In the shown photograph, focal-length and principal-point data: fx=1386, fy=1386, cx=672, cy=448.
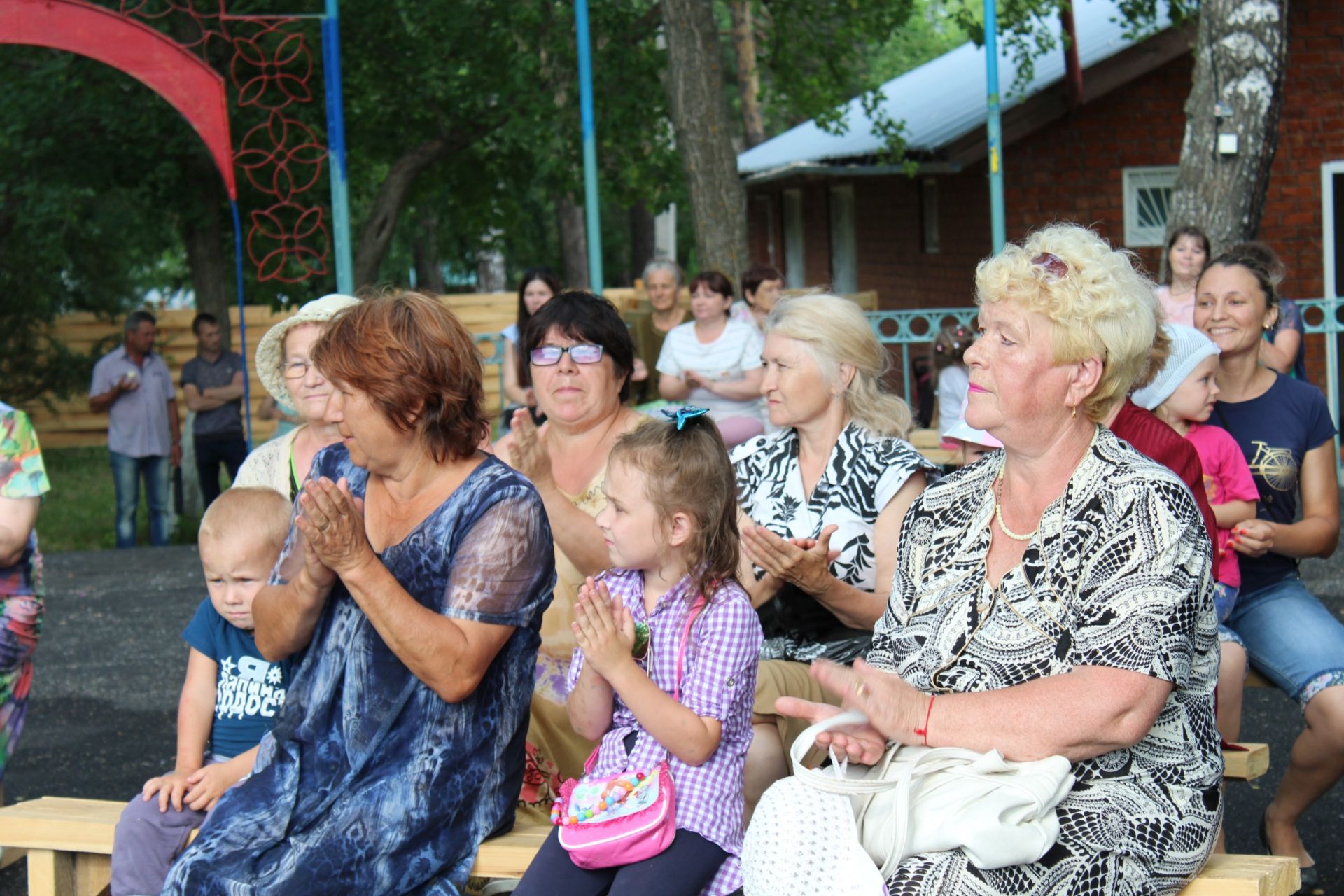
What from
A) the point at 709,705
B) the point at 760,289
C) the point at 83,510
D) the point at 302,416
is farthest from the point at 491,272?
the point at 709,705

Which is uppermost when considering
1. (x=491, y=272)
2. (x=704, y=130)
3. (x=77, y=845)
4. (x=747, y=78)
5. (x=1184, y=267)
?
(x=747, y=78)

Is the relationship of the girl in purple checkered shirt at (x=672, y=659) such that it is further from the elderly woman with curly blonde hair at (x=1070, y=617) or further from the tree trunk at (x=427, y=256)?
the tree trunk at (x=427, y=256)

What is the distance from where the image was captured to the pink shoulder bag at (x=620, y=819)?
2.83 metres

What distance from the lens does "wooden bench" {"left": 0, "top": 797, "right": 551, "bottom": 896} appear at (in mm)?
3430

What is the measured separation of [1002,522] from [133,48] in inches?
247

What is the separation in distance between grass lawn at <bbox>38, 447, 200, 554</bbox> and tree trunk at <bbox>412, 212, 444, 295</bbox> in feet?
26.8

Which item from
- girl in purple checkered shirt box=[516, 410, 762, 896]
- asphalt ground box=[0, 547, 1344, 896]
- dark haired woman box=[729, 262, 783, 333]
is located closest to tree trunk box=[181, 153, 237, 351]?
asphalt ground box=[0, 547, 1344, 896]

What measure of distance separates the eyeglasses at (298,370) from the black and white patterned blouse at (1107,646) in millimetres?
2246

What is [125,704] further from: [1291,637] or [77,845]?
[1291,637]

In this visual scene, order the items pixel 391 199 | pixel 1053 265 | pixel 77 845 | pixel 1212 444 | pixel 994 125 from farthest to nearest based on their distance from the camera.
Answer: pixel 391 199, pixel 994 125, pixel 1212 444, pixel 77 845, pixel 1053 265

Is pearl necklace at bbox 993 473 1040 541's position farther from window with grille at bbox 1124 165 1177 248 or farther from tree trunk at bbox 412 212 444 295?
tree trunk at bbox 412 212 444 295

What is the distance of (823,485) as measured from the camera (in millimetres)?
3895

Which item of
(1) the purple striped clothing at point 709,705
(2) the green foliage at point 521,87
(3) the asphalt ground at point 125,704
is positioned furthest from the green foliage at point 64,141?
(1) the purple striped clothing at point 709,705

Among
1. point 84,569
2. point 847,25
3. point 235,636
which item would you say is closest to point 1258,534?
point 235,636
